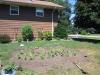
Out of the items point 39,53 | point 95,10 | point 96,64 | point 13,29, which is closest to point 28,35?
point 13,29

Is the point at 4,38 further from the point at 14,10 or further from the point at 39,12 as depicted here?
the point at 39,12

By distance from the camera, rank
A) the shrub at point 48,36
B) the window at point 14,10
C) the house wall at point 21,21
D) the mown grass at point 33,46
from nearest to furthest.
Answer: the mown grass at point 33,46 < the house wall at point 21,21 < the window at point 14,10 < the shrub at point 48,36

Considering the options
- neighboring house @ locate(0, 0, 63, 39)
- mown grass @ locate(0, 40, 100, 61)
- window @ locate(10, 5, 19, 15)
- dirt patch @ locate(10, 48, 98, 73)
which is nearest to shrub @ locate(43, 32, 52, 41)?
neighboring house @ locate(0, 0, 63, 39)

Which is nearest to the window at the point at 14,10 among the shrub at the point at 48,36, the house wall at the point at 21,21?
the house wall at the point at 21,21

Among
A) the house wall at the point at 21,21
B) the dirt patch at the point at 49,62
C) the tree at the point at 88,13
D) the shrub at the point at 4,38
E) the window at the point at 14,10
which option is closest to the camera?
the dirt patch at the point at 49,62

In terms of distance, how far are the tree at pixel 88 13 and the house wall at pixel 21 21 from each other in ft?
10.0

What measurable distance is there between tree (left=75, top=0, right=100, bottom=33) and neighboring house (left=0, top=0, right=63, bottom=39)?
284 cm

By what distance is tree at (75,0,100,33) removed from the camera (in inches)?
1111

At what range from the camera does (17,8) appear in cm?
2933

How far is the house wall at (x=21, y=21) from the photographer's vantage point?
28.1 metres

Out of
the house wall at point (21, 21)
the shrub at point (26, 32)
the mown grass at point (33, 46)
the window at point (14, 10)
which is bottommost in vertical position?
the mown grass at point (33, 46)

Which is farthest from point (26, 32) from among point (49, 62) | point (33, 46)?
point (49, 62)

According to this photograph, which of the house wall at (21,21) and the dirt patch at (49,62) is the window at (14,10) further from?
the dirt patch at (49,62)

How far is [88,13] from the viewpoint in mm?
29609
